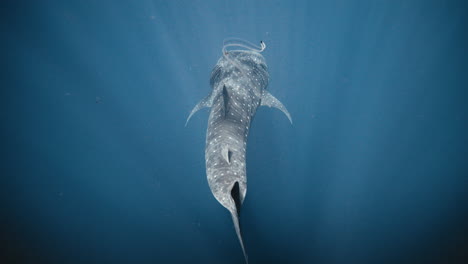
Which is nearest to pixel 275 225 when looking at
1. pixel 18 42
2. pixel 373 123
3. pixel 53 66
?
pixel 373 123

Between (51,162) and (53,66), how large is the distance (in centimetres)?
438

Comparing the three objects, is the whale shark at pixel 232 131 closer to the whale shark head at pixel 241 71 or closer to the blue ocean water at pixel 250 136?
the whale shark head at pixel 241 71

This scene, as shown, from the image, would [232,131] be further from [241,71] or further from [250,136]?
[250,136]

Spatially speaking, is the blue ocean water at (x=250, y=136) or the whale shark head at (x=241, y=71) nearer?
the whale shark head at (x=241, y=71)

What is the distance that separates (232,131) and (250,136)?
3.57 meters

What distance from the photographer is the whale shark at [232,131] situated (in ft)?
7.13

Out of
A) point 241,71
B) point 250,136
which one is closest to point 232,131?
point 241,71

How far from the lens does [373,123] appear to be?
26.7 feet

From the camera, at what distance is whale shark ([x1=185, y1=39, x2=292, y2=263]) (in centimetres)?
217

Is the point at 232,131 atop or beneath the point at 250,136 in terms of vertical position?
beneath

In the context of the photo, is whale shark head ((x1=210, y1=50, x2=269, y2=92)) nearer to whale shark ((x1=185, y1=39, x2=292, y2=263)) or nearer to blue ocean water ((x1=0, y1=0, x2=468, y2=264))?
whale shark ((x1=185, y1=39, x2=292, y2=263))

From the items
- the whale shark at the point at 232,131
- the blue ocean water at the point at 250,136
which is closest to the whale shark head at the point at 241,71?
the whale shark at the point at 232,131

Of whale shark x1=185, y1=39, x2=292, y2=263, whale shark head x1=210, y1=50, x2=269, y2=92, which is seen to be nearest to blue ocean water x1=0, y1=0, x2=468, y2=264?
whale shark head x1=210, y1=50, x2=269, y2=92

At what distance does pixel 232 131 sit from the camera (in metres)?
3.11
